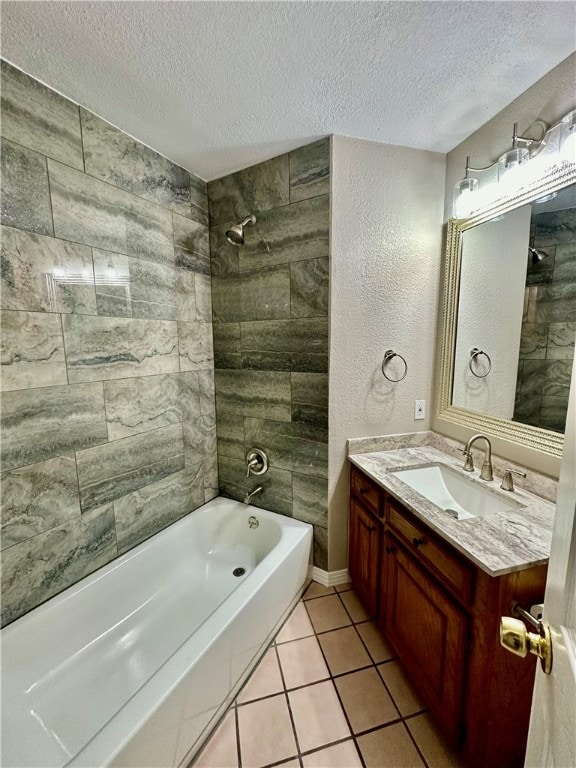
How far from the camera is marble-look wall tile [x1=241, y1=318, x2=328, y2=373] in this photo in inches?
67.9

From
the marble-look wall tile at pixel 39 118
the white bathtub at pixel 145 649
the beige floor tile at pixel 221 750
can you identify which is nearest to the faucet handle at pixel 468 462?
the white bathtub at pixel 145 649

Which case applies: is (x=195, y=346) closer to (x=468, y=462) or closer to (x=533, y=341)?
(x=468, y=462)

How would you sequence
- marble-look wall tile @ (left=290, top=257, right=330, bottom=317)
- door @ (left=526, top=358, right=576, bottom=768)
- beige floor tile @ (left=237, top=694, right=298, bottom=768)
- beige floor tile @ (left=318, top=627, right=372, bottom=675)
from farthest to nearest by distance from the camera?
1. marble-look wall tile @ (left=290, top=257, right=330, bottom=317)
2. beige floor tile @ (left=318, top=627, right=372, bottom=675)
3. beige floor tile @ (left=237, top=694, right=298, bottom=768)
4. door @ (left=526, top=358, right=576, bottom=768)

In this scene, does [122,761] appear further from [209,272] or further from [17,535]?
[209,272]

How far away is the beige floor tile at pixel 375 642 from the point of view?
148 cm

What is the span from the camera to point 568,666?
0.46 m

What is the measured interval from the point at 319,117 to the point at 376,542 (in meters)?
2.10

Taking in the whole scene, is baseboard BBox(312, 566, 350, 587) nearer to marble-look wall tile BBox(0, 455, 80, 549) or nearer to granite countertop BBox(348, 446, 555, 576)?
granite countertop BBox(348, 446, 555, 576)

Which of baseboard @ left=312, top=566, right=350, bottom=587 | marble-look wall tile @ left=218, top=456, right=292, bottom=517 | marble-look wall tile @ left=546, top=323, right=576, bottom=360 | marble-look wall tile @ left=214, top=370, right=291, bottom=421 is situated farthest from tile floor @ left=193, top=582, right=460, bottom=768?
marble-look wall tile @ left=546, top=323, right=576, bottom=360

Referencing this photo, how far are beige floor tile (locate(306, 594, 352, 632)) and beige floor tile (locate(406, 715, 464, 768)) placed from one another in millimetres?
477

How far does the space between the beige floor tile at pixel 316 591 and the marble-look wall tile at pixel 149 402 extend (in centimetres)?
132

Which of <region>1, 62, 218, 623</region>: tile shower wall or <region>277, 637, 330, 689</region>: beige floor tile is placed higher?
<region>1, 62, 218, 623</region>: tile shower wall

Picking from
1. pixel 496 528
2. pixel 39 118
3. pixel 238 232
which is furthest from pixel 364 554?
pixel 39 118

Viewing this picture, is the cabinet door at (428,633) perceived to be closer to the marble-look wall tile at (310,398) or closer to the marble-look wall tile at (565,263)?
the marble-look wall tile at (310,398)
